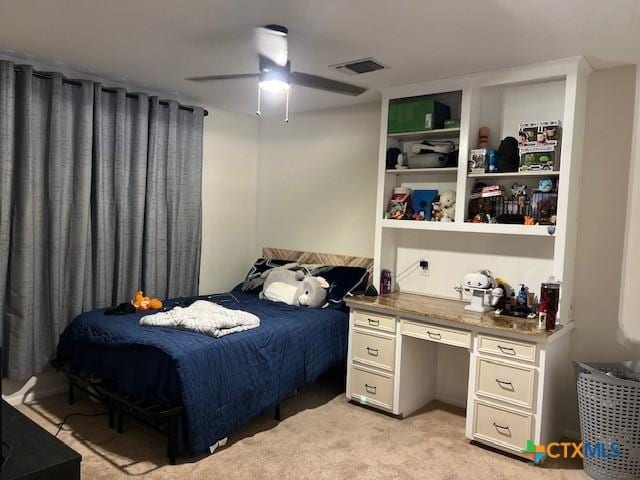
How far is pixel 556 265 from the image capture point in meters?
2.92

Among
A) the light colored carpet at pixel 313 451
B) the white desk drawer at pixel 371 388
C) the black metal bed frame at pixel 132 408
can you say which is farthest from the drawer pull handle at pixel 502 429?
the black metal bed frame at pixel 132 408

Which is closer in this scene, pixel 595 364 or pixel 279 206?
pixel 595 364

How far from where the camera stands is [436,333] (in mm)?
3107

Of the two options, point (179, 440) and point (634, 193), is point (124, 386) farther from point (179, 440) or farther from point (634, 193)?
point (634, 193)

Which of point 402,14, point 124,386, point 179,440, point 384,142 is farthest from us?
point 384,142

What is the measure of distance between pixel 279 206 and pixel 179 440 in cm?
263

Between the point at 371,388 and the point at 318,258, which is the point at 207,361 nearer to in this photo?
the point at 371,388

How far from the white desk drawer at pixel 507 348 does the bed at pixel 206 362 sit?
1.12m

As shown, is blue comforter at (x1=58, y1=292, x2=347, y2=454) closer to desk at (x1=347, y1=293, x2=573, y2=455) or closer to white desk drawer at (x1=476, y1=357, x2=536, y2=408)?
desk at (x1=347, y1=293, x2=573, y2=455)

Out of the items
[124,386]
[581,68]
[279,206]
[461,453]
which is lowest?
[461,453]

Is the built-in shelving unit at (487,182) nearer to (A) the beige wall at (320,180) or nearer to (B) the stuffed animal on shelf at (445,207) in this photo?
(B) the stuffed animal on shelf at (445,207)

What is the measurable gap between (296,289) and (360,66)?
5.69ft

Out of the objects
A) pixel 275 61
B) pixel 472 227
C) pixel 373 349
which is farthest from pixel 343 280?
pixel 275 61

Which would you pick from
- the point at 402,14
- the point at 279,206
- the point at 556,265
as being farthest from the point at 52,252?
the point at 556,265
